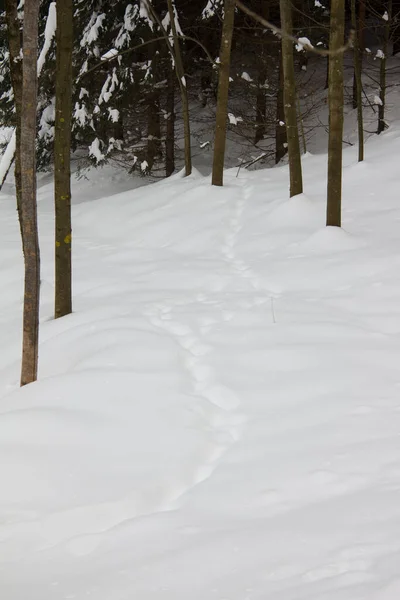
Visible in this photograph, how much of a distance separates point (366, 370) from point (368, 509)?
2.54 meters

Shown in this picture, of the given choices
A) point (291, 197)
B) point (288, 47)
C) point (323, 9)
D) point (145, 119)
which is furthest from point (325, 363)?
point (323, 9)

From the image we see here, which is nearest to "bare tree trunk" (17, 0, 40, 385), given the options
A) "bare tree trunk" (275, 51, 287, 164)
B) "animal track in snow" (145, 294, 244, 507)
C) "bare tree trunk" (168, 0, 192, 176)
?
"animal track in snow" (145, 294, 244, 507)

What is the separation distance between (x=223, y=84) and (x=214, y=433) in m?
11.9

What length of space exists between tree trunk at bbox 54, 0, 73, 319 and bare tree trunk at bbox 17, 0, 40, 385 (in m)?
1.73

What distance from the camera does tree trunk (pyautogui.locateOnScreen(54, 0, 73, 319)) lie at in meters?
7.80

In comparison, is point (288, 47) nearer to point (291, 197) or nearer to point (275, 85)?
point (291, 197)

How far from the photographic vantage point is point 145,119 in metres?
21.4

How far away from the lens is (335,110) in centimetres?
1045

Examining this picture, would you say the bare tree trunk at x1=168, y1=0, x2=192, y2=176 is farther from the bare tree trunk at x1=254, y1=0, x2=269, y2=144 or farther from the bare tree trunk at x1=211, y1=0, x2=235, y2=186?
the bare tree trunk at x1=254, y1=0, x2=269, y2=144

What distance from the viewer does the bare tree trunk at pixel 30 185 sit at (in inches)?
236

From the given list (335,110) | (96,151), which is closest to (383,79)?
(96,151)

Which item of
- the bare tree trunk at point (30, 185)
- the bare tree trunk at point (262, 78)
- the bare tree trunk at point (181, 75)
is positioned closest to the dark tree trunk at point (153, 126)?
the bare tree trunk at point (181, 75)

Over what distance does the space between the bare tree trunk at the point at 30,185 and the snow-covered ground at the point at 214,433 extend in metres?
0.43

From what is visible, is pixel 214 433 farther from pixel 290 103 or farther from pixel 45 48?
pixel 290 103
